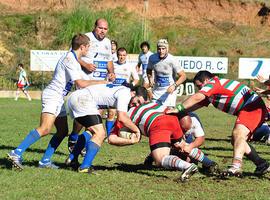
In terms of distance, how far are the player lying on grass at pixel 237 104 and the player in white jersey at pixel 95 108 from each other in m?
0.70

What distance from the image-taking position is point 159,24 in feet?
177

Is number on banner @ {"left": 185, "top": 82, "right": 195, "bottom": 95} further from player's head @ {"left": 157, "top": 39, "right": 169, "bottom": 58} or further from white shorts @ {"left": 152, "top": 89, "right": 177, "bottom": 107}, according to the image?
player's head @ {"left": 157, "top": 39, "right": 169, "bottom": 58}

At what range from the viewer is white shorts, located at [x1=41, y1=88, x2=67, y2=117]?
364 inches

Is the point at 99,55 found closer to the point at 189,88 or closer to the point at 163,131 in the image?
the point at 163,131

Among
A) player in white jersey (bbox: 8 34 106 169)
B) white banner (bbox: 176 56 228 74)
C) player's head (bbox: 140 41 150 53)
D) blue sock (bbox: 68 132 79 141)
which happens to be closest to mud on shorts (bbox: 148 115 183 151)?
player in white jersey (bbox: 8 34 106 169)

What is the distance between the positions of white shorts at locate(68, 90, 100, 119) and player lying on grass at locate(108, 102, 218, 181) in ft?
1.41

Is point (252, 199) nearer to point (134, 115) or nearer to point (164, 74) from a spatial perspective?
point (134, 115)

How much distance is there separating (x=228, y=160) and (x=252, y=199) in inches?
133

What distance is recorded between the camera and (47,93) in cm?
936

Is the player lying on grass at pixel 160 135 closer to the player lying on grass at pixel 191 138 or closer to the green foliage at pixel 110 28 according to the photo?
the player lying on grass at pixel 191 138

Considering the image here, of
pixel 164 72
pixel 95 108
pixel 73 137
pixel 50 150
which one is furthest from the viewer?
pixel 164 72

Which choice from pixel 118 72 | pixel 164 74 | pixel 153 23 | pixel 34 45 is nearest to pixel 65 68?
pixel 164 74

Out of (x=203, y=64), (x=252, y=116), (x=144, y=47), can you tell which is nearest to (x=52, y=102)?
(x=252, y=116)

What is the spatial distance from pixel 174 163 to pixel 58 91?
7.05 feet
